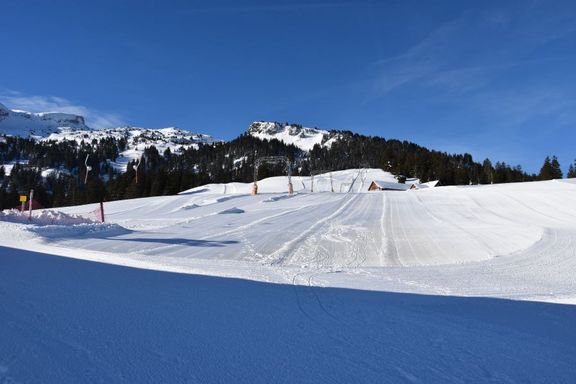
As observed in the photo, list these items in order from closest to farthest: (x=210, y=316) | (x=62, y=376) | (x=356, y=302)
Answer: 1. (x=62, y=376)
2. (x=210, y=316)
3. (x=356, y=302)

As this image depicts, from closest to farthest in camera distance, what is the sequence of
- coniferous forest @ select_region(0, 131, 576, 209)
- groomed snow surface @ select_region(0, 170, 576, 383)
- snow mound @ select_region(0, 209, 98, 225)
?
groomed snow surface @ select_region(0, 170, 576, 383), snow mound @ select_region(0, 209, 98, 225), coniferous forest @ select_region(0, 131, 576, 209)

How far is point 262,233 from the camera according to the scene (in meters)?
18.4

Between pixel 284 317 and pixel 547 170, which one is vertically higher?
pixel 547 170

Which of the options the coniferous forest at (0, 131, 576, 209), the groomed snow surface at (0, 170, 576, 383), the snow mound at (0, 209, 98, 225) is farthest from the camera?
the coniferous forest at (0, 131, 576, 209)

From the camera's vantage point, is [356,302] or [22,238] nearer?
[356,302]

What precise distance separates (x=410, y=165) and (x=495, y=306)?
5008 inches

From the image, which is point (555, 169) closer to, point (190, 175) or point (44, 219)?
point (190, 175)

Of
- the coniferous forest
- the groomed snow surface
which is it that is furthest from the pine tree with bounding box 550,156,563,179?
the groomed snow surface

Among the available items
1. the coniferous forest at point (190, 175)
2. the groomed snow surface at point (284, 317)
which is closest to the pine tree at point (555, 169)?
the coniferous forest at point (190, 175)

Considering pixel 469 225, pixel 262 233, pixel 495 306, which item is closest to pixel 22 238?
pixel 262 233

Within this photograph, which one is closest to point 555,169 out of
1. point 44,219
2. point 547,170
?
point 547,170

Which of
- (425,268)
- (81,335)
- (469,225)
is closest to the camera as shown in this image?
(81,335)

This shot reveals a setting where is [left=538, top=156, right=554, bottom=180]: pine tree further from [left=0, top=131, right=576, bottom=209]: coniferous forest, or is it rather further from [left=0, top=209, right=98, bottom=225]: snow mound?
[left=0, top=209, right=98, bottom=225]: snow mound

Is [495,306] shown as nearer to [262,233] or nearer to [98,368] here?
[98,368]
